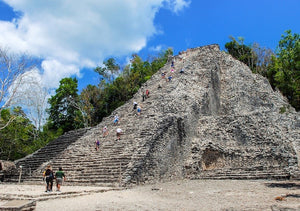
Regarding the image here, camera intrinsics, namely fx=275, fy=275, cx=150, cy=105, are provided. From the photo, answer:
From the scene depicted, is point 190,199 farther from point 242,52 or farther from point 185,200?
point 242,52

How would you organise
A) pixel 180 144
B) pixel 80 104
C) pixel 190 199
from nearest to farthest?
pixel 190 199, pixel 180 144, pixel 80 104

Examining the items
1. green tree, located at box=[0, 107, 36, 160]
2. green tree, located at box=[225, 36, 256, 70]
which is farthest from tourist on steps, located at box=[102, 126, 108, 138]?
green tree, located at box=[225, 36, 256, 70]

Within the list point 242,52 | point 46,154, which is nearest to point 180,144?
point 46,154

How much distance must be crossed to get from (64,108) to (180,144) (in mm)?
20718

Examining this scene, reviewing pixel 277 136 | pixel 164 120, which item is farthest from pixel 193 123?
pixel 277 136

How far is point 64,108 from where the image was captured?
3123 centimetres

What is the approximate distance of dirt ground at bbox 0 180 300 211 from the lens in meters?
6.64

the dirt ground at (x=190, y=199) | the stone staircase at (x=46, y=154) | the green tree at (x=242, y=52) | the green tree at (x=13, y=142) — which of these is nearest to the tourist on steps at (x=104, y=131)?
the stone staircase at (x=46, y=154)

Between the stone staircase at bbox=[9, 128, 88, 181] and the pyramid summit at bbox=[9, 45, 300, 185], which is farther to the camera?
the stone staircase at bbox=[9, 128, 88, 181]

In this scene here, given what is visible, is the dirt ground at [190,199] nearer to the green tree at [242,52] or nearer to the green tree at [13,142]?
the green tree at [13,142]

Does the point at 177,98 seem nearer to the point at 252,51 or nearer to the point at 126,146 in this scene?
the point at 126,146

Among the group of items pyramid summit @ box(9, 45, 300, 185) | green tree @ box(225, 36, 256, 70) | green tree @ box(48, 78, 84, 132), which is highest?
green tree @ box(225, 36, 256, 70)

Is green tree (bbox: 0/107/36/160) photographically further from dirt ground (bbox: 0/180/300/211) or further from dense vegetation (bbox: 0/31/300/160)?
dirt ground (bbox: 0/180/300/211)

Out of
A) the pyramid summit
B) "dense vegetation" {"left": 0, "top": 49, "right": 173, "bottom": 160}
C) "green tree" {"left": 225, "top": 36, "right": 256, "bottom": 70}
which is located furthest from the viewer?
"green tree" {"left": 225, "top": 36, "right": 256, "bottom": 70}
